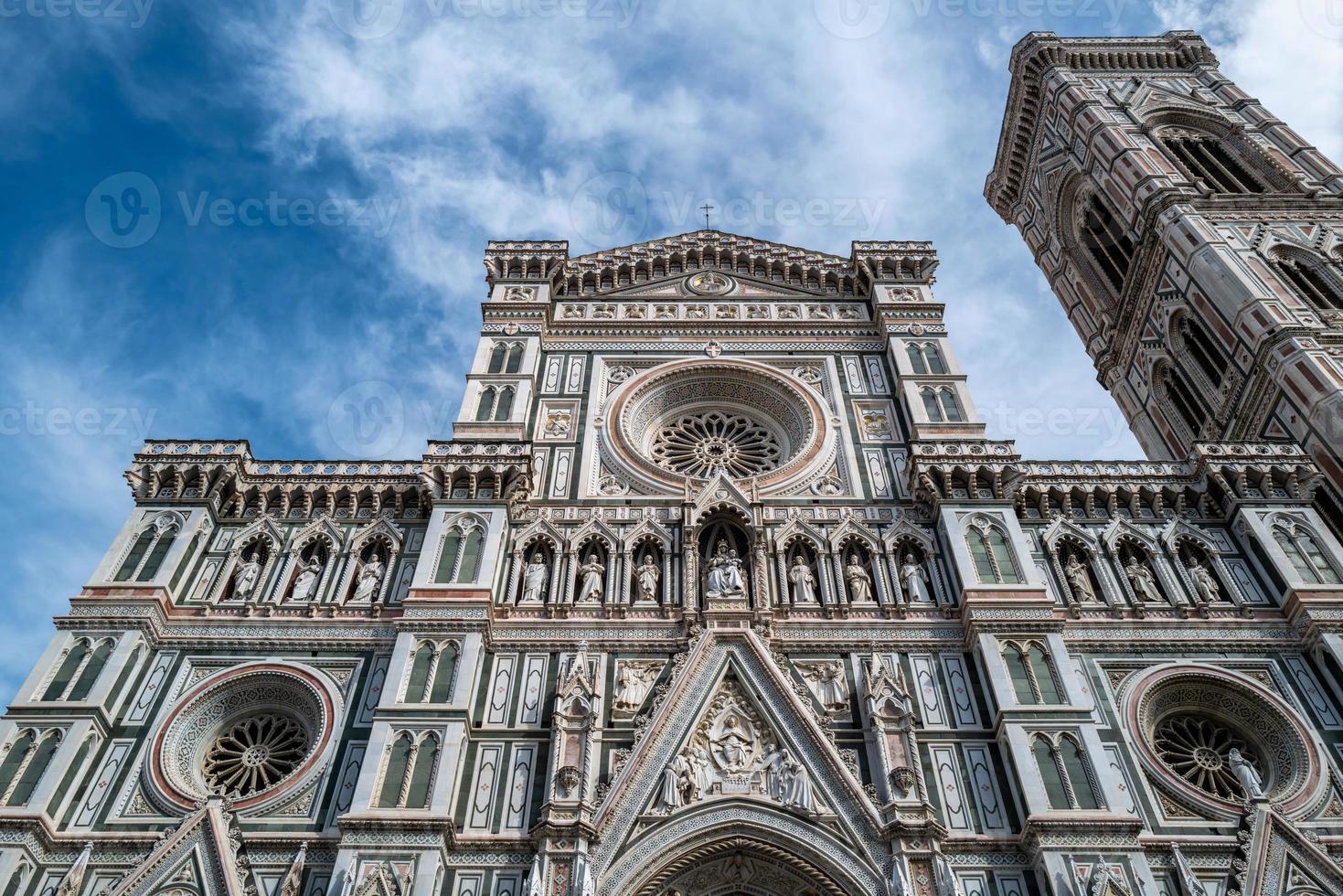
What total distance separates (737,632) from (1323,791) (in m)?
7.86

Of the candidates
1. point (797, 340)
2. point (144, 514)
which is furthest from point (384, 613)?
point (797, 340)

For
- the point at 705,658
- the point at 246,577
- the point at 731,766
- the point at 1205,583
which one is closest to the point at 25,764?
the point at 246,577

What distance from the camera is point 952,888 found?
40.1ft

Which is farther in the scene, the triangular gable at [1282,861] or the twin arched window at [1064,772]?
the twin arched window at [1064,772]

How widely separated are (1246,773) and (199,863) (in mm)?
13151

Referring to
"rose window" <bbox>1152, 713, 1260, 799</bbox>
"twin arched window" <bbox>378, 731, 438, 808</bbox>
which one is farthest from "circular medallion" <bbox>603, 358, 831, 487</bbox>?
"rose window" <bbox>1152, 713, 1260, 799</bbox>

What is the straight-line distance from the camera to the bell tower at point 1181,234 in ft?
70.5

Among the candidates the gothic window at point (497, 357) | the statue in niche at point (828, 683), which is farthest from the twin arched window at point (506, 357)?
the statue in niche at point (828, 683)

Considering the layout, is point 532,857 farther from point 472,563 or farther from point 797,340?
point 797,340

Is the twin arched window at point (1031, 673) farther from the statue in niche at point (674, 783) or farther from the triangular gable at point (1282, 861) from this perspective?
the statue in niche at point (674, 783)

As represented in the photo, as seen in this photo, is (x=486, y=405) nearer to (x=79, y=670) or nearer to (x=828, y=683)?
(x=79, y=670)

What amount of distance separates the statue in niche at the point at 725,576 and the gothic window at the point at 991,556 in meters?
3.61

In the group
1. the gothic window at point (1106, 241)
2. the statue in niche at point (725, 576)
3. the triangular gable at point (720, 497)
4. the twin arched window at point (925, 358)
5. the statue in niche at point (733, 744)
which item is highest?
the gothic window at point (1106, 241)

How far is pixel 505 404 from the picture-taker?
19781 mm
